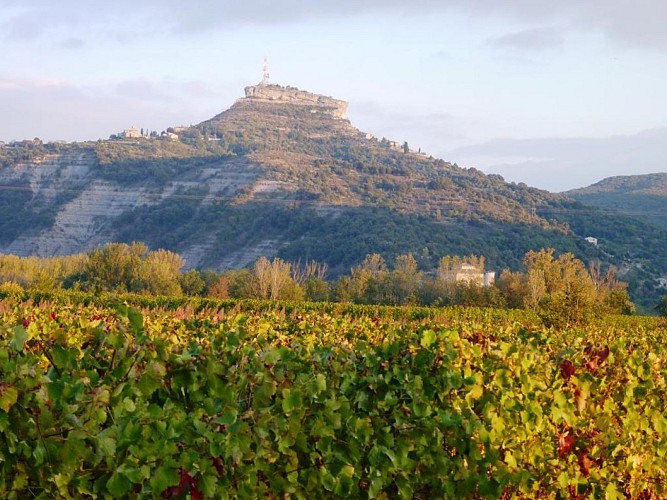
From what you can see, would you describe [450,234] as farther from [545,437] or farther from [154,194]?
[545,437]

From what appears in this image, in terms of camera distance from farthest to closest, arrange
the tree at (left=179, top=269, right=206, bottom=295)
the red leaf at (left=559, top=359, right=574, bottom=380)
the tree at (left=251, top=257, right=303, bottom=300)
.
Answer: the tree at (left=179, top=269, right=206, bottom=295) < the tree at (left=251, top=257, right=303, bottom=300) < the red leaf at (left=559, top=359, right=574, bottom=380)

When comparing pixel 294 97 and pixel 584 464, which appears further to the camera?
pixel 294 97

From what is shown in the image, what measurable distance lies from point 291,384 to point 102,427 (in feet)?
2.72

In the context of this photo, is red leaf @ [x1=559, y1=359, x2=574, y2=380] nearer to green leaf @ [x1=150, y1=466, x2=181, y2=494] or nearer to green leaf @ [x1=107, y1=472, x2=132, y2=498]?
green leaf @ [x1=150, y1=466, x2=181, y2=494]

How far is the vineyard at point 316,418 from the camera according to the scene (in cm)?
334

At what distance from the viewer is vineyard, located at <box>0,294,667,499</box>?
334cm

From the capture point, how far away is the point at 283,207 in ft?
249

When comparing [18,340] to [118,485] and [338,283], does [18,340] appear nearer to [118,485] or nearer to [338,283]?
[118,485]

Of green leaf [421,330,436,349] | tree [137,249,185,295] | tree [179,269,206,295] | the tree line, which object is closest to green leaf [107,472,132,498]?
green leaf [421,330,436,349]

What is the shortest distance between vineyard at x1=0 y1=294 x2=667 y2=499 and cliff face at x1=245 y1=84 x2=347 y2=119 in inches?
4716

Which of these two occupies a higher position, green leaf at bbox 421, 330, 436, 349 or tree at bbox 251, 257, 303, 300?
green leaf at bbox 421, 330, 436, 349

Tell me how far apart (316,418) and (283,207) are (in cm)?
7229

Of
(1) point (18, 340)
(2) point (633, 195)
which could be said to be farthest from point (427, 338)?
(2) point (633, 195)

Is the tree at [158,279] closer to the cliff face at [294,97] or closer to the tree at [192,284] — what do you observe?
the tree at [192,284]
